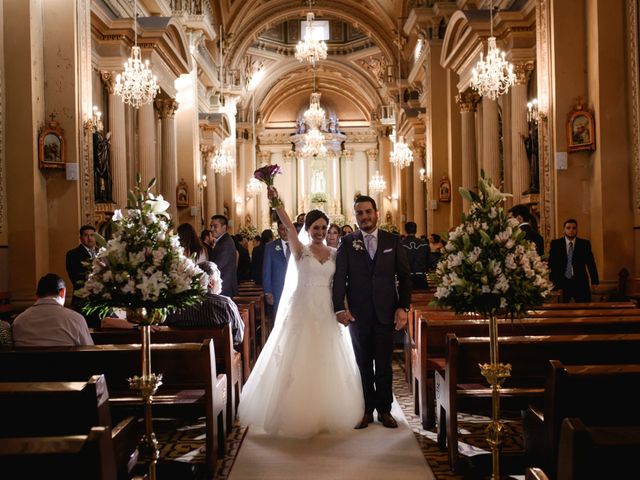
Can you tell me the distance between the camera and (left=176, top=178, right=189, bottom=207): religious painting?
17.5 meters

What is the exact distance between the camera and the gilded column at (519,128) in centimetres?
1211

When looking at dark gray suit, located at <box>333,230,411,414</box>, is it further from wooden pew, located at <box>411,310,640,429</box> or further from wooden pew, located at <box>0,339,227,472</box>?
wooden pew, located at <box>0,339,227,472</box>

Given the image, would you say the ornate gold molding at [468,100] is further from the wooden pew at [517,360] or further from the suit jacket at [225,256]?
the wooden pew at [517,360]

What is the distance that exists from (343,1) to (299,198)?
15269 millimetres

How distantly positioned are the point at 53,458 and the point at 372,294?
390cm

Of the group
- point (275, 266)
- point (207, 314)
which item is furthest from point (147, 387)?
point (275, 266)

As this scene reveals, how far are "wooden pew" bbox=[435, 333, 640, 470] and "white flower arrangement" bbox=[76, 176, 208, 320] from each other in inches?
76.0

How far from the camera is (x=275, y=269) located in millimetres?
8656

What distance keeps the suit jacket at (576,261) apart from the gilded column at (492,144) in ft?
18.1

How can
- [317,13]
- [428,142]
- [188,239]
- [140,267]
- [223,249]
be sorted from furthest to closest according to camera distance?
[317,13] → [428,142] → [223,249] → [188,239] → [140,267]

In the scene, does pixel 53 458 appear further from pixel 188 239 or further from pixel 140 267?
pixel 188 239

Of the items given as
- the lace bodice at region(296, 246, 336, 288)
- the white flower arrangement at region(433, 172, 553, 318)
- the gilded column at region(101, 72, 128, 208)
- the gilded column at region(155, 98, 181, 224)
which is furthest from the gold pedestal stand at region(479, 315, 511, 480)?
the gilded column at region(155, 98, 181, 224)

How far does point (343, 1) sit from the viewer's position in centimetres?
2842

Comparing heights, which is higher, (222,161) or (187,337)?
(222,161)
